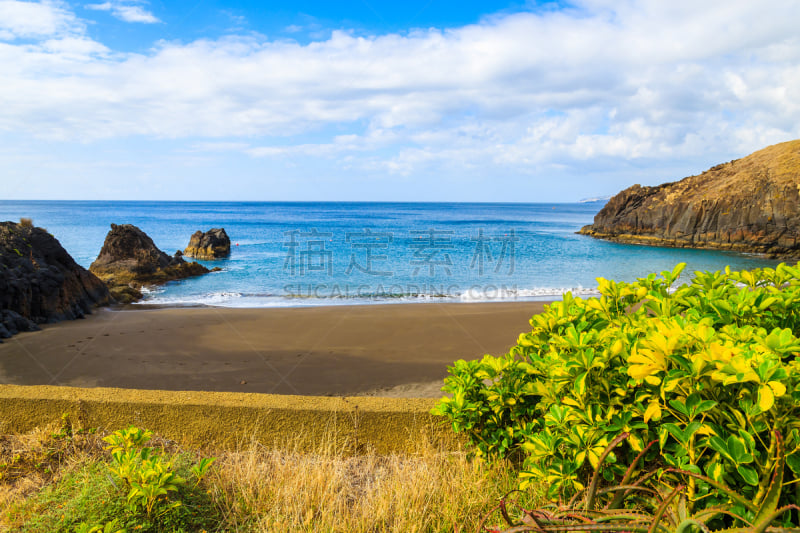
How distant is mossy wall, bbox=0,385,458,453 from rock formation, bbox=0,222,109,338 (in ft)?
21.8

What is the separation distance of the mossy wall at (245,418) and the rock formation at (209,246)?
25594mm

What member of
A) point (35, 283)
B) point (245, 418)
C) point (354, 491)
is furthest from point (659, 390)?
point (35, 283)

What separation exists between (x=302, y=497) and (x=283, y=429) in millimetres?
711

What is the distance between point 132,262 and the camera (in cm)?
1948

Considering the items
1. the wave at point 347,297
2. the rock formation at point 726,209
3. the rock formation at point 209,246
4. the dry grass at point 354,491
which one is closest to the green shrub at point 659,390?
the dry grass at point 354,491

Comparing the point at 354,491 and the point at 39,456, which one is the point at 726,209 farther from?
the point at 39,456

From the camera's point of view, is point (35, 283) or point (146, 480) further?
point (35, 283)

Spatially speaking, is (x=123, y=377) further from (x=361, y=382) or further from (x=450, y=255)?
(x=450, y=255)

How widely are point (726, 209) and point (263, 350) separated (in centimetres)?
3926

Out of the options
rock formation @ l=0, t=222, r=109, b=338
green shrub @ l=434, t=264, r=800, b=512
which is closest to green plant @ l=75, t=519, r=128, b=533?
green shrub @ l=434, t=264, r=800, b=512

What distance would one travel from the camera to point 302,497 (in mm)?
2676

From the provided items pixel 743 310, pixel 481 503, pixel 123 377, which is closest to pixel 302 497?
pixel 481 503

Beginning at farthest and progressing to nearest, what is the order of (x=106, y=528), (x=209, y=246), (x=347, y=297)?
(x=209, y=246)
(x=347, y=297)
(x=106, y=528)

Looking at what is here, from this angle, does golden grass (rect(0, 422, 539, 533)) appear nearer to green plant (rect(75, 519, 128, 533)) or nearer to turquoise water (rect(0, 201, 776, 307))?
green plant (rect(75, 519, 128, 533))
